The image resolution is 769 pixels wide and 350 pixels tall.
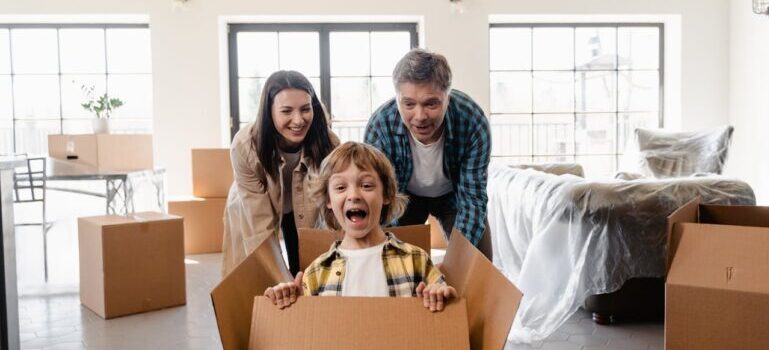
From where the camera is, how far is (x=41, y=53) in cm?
607

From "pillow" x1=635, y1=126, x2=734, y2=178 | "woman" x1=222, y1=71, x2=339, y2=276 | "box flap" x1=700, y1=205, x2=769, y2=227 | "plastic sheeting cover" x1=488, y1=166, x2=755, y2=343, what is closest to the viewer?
"box flap" x1=700, y1=205, x2=769, y2=227

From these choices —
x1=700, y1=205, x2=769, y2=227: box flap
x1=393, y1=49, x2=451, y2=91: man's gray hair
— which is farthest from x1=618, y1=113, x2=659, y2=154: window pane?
x1=393, y1=49, x2=451, y2=91: man's gray hair

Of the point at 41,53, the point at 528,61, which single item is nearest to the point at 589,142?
the point at 528,61

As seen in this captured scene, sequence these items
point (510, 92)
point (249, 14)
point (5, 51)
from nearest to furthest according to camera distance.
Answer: point (249, 14) → point (5, 51) → point (510, 92)

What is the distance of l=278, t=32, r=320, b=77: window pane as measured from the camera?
6.11 metres

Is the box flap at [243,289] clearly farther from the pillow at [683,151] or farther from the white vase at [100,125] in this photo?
the pillow at [683,151]

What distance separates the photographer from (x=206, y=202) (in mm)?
5262

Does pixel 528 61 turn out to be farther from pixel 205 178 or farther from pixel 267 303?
pixel 267 303

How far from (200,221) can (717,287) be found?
14.0 feet

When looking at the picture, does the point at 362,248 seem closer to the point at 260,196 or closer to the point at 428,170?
the point at 428,170

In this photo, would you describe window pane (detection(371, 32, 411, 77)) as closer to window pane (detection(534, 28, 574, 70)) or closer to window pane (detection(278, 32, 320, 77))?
window pane (detection(278, 32, 320, 77))

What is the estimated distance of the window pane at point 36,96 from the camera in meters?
6.08

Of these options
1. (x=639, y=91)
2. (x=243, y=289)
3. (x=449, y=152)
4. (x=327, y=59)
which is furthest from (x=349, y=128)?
(x=243, y=289)

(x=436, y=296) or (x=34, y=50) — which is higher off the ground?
(x=34, y=50)
